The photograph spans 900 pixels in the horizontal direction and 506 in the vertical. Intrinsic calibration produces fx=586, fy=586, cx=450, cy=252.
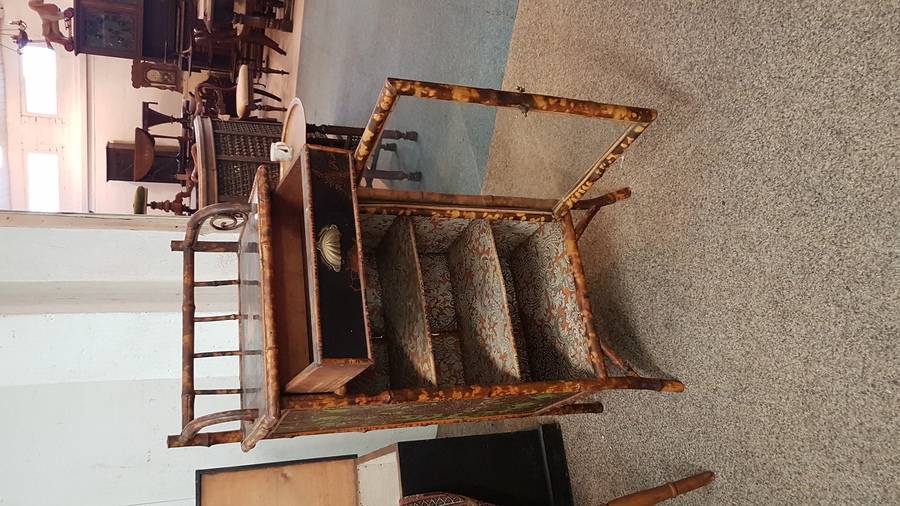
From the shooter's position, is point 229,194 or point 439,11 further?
point 439,11

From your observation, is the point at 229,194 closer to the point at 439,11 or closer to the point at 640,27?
the point at 439,11

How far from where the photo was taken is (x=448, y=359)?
6.17ft

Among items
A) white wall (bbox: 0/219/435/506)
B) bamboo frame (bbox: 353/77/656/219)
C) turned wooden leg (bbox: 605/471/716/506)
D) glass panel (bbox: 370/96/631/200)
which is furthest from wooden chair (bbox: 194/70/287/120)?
turned wooden leg (bbox: 605/471/716/506)

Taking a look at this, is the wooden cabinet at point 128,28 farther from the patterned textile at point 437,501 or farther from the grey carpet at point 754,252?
the patterned textile at point 437,501

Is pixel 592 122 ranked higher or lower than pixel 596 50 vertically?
lower

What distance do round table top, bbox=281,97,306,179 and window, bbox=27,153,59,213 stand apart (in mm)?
4419

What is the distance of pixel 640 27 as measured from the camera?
1.85 meters

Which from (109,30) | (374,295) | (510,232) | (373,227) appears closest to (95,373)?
(374,295)

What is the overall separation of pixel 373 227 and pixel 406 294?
0.23 meters

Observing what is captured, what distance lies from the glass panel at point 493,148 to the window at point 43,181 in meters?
3.80

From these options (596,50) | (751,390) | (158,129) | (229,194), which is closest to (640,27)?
(596,50)

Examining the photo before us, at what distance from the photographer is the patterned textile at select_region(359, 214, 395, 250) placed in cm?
167

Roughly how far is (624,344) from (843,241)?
30.5 inches

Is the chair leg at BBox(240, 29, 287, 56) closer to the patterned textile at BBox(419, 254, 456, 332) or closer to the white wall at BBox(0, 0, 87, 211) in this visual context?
the white wall at BBox(0, 0, 87, 211)
